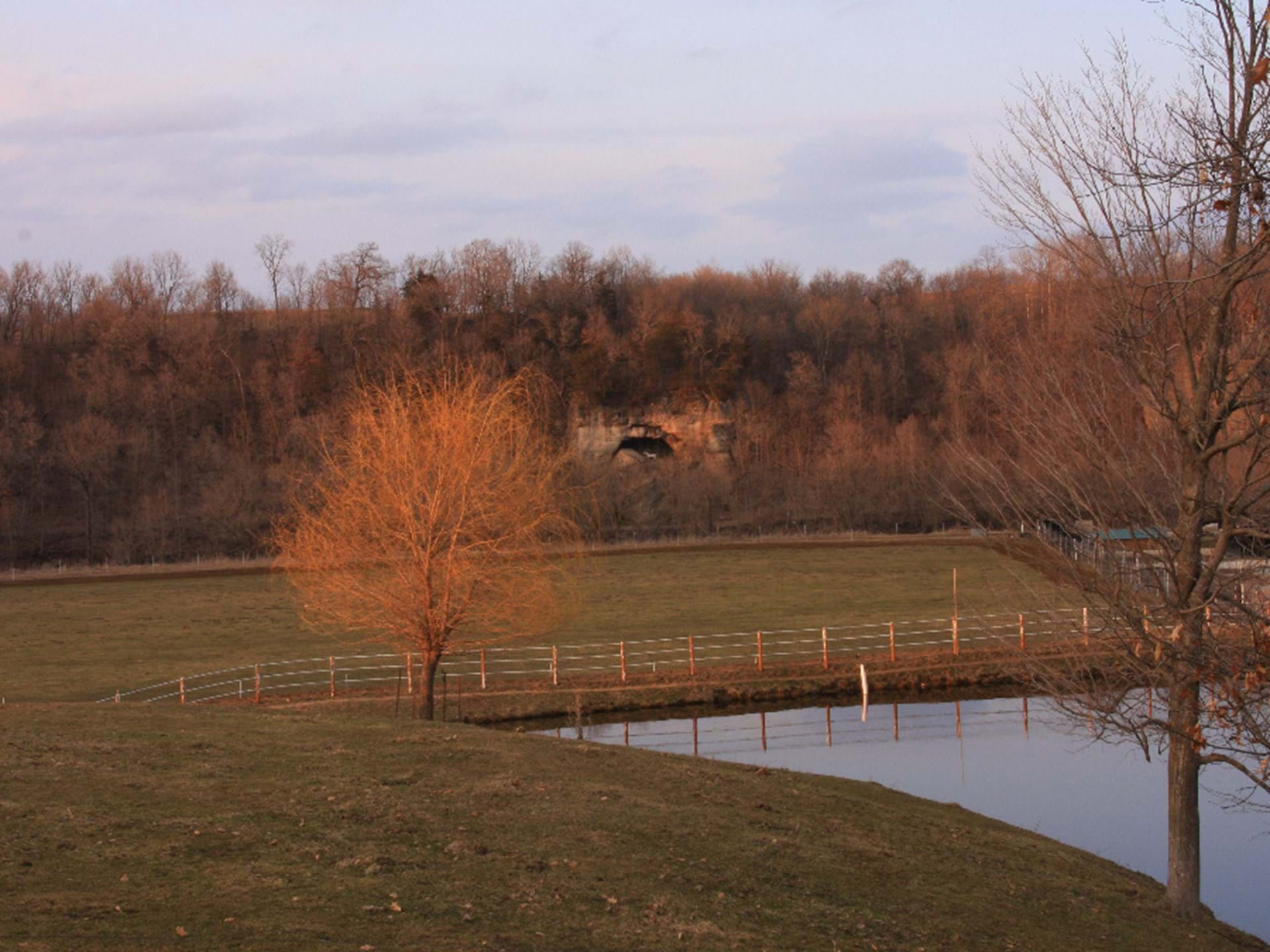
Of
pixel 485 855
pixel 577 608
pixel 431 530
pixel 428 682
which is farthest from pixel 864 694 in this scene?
pixel 485 855

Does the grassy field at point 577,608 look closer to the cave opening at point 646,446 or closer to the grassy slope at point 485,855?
the grassy slope at point 485,855

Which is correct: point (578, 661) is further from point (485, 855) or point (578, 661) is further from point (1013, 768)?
point (485, 855)

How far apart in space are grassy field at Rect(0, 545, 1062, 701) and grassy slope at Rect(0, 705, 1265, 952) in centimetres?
1285

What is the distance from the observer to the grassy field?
34.3 m

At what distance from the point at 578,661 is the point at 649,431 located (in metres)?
67.4

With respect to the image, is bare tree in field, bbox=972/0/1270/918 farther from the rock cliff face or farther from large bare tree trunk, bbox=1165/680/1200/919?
the rock cliff face

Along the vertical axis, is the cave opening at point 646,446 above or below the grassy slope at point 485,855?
above

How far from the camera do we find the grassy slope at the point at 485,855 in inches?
339

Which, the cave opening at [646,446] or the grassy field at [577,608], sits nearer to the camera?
the grassy field at [577,608]

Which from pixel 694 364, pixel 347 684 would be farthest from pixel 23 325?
pixel 347 684

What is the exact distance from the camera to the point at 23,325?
11769cm

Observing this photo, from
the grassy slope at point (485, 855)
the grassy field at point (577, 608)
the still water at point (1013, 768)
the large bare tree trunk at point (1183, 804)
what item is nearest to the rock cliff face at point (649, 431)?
the grassy field at point (577, 608)

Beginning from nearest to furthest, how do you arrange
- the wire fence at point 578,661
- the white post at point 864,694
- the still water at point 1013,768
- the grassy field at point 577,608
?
1. the still water at point 1013,768
2. the white post at point 864,694
3. the wire fence at point 578,661
4. the grassy field at point 577,608

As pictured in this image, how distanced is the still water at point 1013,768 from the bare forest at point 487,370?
39.6 m
